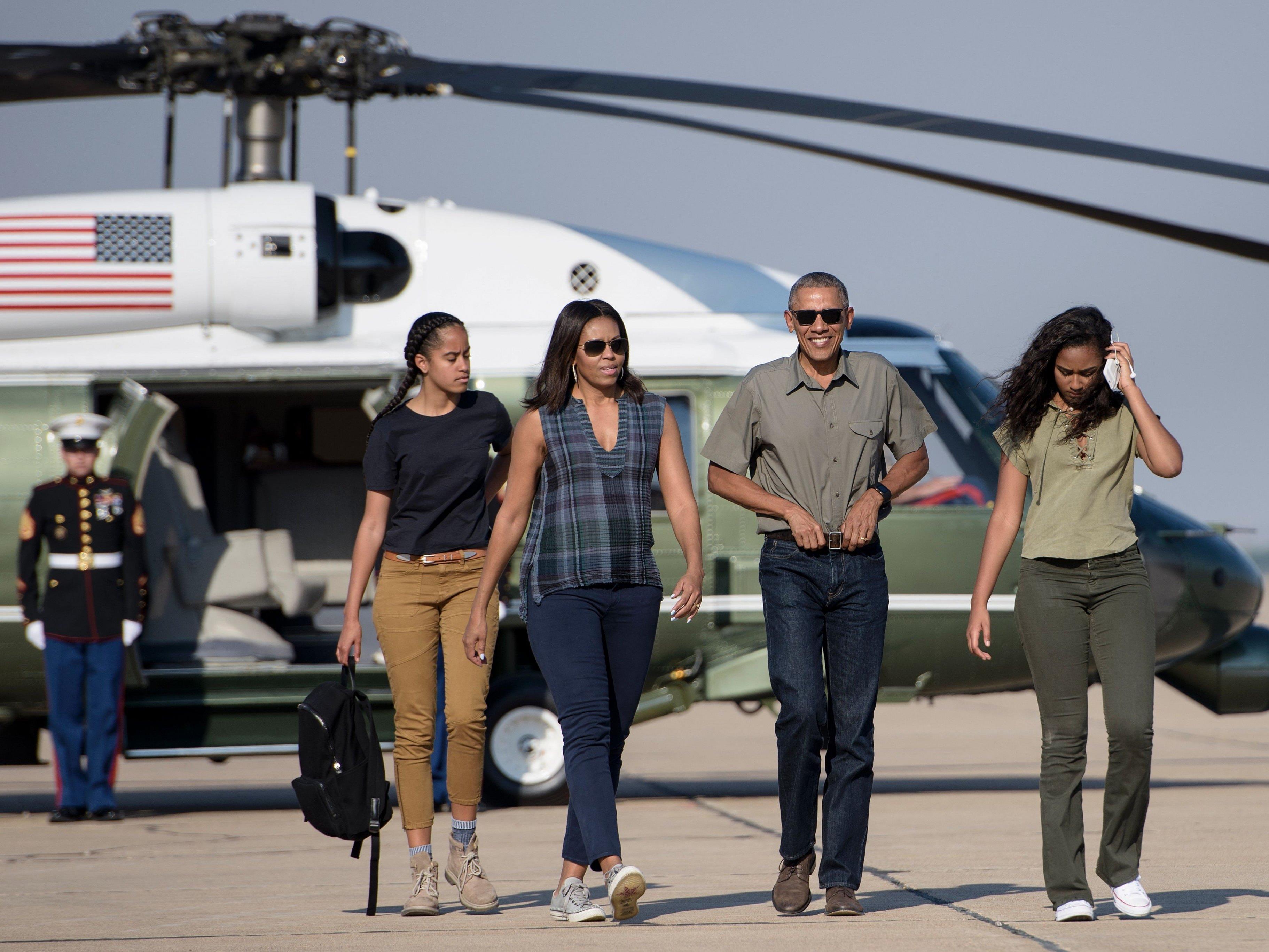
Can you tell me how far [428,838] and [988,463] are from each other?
176 inches

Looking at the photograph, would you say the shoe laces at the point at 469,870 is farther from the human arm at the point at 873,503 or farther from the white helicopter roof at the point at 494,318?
the white helicopter roof at the point at 494,318

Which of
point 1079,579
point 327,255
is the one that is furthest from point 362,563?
point 327,255

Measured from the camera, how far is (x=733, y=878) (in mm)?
Answer: 5645

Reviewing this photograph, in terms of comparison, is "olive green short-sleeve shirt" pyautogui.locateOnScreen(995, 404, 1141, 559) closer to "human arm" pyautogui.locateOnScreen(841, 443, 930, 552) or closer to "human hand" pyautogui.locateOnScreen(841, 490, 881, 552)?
"human arm" pyautogui.locateOnScreen(841, 443, 930, 552)

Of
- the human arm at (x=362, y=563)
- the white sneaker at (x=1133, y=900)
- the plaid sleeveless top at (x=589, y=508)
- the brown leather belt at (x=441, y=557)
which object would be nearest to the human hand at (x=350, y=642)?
the human arm at (x=362, y=563)

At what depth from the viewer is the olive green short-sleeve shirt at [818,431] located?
4.82 metres

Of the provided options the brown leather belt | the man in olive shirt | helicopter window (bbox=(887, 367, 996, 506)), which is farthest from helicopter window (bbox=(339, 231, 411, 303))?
the man in olive shirt

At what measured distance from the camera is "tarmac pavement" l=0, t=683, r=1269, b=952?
175 inches

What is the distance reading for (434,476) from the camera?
5.11 meters

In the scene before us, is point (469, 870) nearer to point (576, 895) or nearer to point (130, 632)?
point (576, 895)

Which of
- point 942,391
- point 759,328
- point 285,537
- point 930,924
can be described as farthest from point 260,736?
point 930,924

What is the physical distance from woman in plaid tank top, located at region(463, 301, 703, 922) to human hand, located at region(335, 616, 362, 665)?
420 millimetres

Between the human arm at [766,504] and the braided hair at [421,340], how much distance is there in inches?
38.8

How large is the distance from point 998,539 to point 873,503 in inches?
16.3
